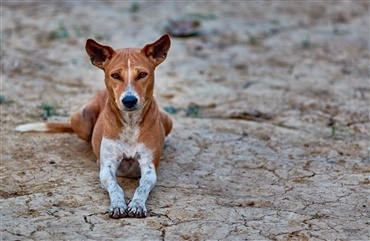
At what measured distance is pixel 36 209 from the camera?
5.07 m

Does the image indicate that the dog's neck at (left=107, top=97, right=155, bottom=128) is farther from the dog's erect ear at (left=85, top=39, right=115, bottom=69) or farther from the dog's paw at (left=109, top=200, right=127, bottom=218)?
the dog's paw at (left=109, top=200, right=127, bottom=218)

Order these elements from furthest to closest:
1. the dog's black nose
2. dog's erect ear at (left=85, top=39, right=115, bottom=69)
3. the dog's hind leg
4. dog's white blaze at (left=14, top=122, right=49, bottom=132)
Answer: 1. dog's white blaze at (left=14, top=122, right=49, bottom=132)
2. the dog's hind leg
3. dog's erect ear at (left=85, top=39, right=115, bottom=69)
4. the dog's black nose

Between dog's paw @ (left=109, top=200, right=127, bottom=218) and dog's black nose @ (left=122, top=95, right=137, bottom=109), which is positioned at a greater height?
dog's black nose @ (left=122, top=95, right=137, bottom=109)

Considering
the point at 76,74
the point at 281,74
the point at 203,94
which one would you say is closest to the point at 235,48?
the point at 281,74

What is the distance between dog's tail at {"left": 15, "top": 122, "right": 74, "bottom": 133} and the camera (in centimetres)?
688

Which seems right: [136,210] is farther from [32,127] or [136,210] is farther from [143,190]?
[32,127]

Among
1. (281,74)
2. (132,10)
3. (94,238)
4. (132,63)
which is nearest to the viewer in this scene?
(94,238)

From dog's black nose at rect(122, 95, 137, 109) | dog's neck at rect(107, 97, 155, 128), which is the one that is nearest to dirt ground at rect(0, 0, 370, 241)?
dog's neck at rect(107, 97, 155, 128)

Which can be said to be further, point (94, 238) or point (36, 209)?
point (36, 209)

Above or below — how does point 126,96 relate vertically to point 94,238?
above

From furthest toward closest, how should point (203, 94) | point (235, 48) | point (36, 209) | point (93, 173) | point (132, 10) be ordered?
point (132, 10), point (235, 48), point (203, 94), point (93, 173), point (36, 209)

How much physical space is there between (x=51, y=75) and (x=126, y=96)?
153 inches

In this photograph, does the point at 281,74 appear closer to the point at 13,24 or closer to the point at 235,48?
the point at 235,48

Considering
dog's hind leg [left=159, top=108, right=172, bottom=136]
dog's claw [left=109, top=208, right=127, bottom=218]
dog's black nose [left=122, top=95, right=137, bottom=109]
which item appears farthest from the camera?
dog's hind leg [left=159, top=108, right=172, bottom=136]
